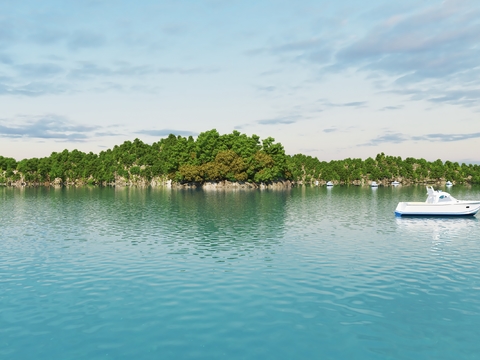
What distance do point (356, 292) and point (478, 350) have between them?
7.95 metres

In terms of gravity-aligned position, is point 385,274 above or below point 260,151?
below

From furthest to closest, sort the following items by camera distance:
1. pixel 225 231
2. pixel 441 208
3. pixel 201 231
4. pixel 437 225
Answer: pixel 441 208, pixel 437 225, pixel 201 231, pixel 225 231

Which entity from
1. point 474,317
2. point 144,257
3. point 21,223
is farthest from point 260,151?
point 474,317

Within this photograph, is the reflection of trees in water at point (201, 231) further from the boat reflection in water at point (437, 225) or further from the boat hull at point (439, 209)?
the boat hull at point (439, 209)

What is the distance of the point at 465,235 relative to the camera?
4659 cm

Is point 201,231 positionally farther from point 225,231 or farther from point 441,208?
point 441,208

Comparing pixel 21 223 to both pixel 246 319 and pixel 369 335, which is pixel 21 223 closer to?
pixel 246 319

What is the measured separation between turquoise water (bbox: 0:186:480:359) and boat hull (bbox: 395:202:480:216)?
17.7 m

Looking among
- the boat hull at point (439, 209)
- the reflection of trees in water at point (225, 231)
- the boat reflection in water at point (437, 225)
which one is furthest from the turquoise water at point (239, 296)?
the boat hull at point (439, 209)

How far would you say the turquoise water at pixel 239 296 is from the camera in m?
16.9

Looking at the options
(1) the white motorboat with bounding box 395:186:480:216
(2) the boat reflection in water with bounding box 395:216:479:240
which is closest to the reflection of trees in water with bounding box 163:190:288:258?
A: (2) the boat reflection in water with bounding box 395:216:479:240

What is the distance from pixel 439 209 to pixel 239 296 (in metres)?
Result: 51.5

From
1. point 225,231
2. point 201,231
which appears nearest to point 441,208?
point 225,231

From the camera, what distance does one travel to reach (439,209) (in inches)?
2495
